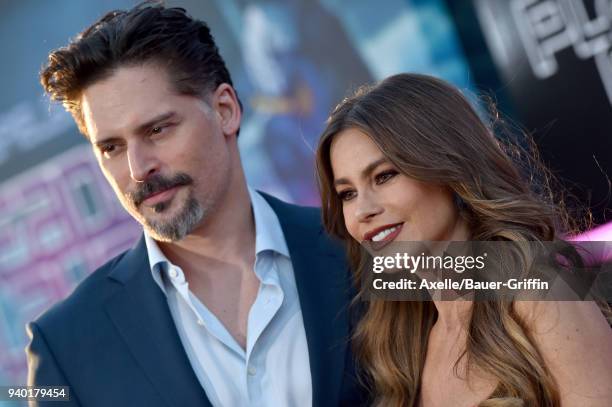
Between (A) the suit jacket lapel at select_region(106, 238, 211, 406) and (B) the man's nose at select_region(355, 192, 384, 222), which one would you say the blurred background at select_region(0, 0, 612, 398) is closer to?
(A) the suit jacket lapel at select_region(106, 238, 211, 406)

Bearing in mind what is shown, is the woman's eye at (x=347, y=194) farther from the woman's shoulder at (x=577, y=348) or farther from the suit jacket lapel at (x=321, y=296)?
the woman's shoulder at (x=577, y=348)

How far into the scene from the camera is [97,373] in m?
2.71

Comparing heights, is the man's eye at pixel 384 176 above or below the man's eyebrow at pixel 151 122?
below

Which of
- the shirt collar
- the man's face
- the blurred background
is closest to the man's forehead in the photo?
the man's face

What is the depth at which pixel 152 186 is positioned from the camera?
275 cm

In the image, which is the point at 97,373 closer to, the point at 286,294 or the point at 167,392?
the point at 167,392

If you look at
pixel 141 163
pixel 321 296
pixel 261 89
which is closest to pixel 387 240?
pixel 321 296

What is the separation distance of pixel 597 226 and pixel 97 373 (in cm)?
277

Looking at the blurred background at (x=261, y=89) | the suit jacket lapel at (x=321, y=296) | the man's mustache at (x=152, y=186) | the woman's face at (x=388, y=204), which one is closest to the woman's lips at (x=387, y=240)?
the woman's face at (x=388, y=204)

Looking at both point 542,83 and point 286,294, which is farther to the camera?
point 542,83

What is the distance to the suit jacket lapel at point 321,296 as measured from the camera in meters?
2.70

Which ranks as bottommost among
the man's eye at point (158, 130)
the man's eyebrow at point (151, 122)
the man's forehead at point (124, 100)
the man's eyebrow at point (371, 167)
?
the man's eyebrow at point (371, 167)

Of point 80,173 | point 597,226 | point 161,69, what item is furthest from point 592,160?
point 80,173

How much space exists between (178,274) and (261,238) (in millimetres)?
327
